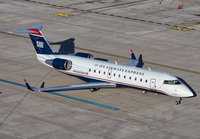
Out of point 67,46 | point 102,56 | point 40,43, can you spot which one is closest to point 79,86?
point 40,43

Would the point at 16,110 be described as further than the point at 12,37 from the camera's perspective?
No

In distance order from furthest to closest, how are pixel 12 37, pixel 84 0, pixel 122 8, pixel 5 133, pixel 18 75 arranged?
pixel 84 0, pixel 122 8, pixel 12 37, pixel 18 75, pixel 5 133

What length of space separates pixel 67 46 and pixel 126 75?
53.8ft

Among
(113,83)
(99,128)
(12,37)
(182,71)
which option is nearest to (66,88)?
(113,83)

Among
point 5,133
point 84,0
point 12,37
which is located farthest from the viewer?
point 84,0

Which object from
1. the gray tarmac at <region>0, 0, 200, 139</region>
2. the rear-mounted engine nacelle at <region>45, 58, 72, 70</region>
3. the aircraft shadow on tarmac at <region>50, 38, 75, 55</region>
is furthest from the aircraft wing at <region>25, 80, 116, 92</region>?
the aircraft shadow on tarmac at <region>50, 38, 75, 55</region>

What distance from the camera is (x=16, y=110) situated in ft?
109

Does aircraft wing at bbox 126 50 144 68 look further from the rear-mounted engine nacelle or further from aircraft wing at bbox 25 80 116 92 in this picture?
the rear-mounted engine nacelle

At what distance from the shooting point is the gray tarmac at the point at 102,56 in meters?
30.7

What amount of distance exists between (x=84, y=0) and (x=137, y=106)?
43.0 meters

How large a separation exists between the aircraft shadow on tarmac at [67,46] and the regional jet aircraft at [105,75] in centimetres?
928

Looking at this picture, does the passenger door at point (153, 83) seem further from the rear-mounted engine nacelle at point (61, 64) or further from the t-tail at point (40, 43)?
the t-tail at point (40, 43)

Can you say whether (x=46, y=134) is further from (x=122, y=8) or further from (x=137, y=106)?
(x=122, y=8)

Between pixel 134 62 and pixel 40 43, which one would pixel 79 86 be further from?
pixel 134 62
